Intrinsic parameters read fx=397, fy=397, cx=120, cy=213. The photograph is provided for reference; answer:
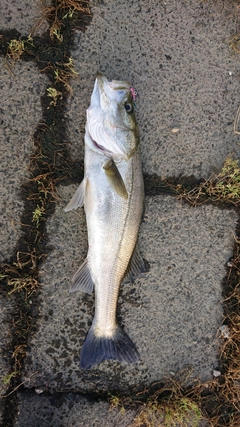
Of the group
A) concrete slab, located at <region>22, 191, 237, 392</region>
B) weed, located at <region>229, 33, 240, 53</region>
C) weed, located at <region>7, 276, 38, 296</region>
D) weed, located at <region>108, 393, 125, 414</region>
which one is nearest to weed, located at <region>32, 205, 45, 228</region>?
concrete slab, located at <region>22, 191, 237, 392</region>

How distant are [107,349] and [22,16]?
2.27 meters

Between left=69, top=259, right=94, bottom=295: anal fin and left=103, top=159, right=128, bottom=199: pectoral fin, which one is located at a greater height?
left=103, top=159, right=128, bottom=199: pectoral fin

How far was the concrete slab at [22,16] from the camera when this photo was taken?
264 centimetres

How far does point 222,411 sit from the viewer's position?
2838 millimetres

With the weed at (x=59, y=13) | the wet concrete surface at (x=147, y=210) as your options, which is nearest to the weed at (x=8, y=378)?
the wet concrete surface at (x=147, y=210)

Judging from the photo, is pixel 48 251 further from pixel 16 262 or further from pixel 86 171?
pixel 86 171

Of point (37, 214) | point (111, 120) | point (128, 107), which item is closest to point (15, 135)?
point (37, 214)

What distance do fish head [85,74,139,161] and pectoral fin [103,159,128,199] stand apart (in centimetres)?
8

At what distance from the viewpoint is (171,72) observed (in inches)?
111

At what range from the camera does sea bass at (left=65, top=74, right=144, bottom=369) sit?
8.07 feet

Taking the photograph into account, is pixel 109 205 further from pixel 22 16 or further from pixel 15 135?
pixel 22 16

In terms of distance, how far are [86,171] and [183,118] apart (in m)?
0.85

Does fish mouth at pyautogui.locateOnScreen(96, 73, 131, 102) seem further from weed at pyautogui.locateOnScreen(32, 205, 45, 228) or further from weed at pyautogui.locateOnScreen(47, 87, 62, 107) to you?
weed at pyautogui.locateOnScreen(32, 205, 45, 228)

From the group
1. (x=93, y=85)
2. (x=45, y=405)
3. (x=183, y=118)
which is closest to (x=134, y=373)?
(x=45, y=405)
